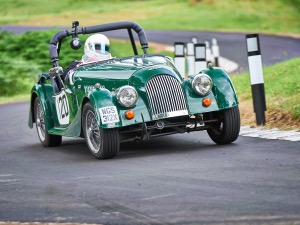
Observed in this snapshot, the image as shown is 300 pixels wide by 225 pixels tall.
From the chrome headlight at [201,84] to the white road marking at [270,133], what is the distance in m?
1.13

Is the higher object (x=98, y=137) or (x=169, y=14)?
(x=169, y=14)

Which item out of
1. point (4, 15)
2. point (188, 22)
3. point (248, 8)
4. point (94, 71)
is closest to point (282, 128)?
point (94, 71)

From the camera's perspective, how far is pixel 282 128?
12117mm

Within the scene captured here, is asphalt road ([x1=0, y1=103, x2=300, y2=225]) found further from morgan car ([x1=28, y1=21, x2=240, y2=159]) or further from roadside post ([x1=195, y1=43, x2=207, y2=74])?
roadside post ([x1=195, y1=43, x2=207, y2=74])

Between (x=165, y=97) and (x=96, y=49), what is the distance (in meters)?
1.95

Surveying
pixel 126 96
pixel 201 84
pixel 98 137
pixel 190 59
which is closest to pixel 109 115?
pixel 126 96

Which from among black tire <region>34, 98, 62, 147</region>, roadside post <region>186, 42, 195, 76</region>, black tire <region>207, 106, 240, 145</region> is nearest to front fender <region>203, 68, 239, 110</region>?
black tire <region>207, 106, 240, 145</region>

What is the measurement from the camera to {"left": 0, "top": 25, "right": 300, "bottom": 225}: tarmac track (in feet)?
22.3

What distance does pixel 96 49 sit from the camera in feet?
40.3

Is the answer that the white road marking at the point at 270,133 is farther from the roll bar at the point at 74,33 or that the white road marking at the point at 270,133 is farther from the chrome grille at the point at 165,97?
the roll bar at the point at 74,33

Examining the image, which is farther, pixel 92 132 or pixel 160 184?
pixel 92 132

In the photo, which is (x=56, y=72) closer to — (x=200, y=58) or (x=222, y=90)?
(x=222, y=90)

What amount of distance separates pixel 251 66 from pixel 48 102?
9.31ft

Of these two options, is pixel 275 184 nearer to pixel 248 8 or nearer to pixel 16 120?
pixel 16 120
